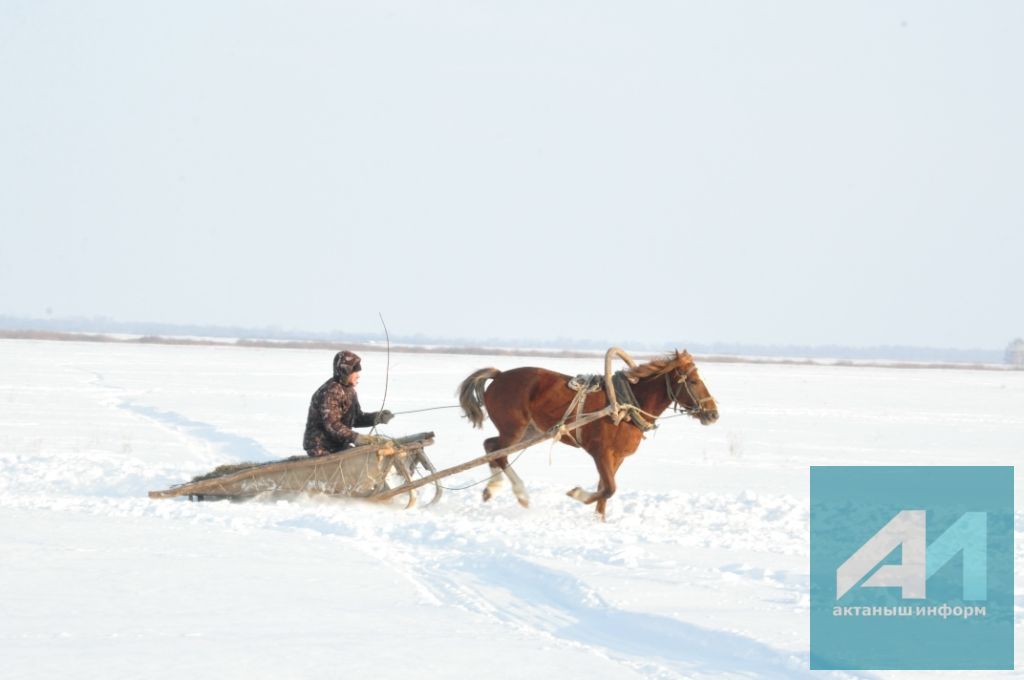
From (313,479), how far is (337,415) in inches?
22.8

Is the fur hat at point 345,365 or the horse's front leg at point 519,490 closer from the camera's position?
the fur hat at point 345,365

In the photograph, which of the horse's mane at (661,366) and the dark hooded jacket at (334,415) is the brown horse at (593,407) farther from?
the dark hooded jacket at (334,415)

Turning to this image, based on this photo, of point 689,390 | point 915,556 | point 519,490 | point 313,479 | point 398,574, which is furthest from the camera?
point 519,490

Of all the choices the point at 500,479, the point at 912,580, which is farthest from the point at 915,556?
the point at 500,479

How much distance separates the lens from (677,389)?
10.9 metres

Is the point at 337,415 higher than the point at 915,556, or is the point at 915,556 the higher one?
the point at 337,415

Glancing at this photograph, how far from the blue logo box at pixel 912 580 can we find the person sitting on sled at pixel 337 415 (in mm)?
3888

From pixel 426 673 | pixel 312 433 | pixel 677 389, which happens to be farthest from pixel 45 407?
pixel 426 673

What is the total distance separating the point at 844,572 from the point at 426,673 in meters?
3.29

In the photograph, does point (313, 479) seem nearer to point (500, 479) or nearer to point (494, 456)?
point (494, 456)

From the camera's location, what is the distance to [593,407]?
11.1 meters

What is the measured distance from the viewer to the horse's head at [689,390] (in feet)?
35.2

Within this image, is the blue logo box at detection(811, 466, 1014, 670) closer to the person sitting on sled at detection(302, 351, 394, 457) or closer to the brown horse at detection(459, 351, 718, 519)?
the brown horse at detection(459, 351, 718, 519)

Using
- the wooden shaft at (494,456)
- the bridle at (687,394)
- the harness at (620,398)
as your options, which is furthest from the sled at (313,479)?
the bridle at (687,394)
